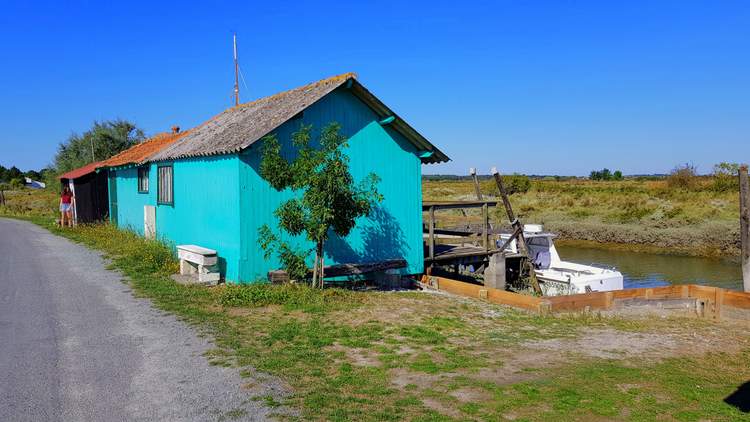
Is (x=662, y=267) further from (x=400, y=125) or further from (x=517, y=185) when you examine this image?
(x=517, y=185)

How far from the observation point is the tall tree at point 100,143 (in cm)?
3769

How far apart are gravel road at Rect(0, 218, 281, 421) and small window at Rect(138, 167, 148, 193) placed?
6578 mm

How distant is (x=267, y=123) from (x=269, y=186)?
1.39 metres

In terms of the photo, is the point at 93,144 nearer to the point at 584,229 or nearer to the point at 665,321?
the point at 584,229

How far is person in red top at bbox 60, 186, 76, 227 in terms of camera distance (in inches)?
976

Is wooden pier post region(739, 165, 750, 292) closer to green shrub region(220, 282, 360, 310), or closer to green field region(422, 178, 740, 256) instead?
green shrub region(220, 282, 360, 310)

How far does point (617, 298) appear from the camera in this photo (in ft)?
39.9

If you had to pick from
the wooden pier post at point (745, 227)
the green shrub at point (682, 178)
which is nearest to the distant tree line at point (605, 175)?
the green shrub at point (682, 178)

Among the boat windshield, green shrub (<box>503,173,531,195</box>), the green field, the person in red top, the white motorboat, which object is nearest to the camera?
the white motorboat

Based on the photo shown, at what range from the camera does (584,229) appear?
36562mm

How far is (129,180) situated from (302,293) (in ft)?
39.4

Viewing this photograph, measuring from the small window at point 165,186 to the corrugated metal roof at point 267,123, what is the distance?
38cm

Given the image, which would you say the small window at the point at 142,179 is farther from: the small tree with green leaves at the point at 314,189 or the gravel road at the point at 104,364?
the small tree with green leaves at the point at 314,189

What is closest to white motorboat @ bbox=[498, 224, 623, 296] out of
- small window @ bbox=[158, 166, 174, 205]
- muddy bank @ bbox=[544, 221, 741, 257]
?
small window @ bbox=[158, 166, 174, 205]
